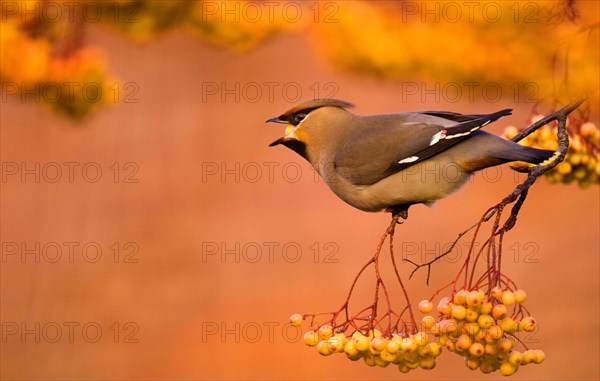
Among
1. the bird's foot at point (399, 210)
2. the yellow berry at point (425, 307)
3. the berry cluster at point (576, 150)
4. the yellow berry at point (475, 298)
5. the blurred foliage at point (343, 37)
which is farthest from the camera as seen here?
the blurred foliage at point (343, 37)

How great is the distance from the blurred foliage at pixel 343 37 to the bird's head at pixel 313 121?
1983 millimetres

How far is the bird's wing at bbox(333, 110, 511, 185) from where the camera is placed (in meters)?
2.15

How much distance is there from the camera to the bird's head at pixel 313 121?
2.18 meters

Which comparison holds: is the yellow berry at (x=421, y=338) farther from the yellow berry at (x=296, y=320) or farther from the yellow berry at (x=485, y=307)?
the yellow berry at (x=296, y=320)

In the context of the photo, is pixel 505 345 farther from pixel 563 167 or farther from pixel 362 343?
pixel 563 167

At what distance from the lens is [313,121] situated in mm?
2203

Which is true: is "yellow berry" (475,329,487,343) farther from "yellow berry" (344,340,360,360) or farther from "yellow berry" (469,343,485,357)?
"yellow berry" (344,340,360,360)

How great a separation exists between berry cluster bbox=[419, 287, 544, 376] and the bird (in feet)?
1.21

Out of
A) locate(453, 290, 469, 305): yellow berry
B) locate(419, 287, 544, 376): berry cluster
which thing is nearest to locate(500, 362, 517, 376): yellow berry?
locate(419, 287, 544, 376): berry cluster

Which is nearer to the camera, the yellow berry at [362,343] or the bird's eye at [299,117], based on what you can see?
the yellow berry at [362,343]

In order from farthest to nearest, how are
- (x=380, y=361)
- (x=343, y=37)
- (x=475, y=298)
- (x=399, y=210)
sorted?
(x=343, y=37) < (x=399, y=210) < (x=380, y=361) < (x=475, y=298)

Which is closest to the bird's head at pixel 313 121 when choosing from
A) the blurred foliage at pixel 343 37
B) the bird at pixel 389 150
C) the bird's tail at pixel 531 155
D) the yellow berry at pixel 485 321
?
the bird at pixel 389 150

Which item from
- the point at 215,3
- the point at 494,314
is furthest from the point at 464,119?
the point at 215,3

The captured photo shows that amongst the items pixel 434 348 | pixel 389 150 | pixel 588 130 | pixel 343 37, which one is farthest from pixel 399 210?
pixel 343 37
